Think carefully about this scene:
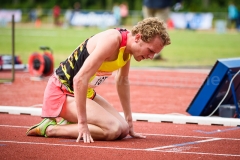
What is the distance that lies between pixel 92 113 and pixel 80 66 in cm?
54

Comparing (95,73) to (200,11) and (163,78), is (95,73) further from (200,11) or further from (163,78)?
(200,11)

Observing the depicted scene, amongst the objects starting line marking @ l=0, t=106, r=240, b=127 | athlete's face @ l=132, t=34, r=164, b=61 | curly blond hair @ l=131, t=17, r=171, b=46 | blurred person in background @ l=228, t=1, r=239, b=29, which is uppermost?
curly blond hair @ l=131, t=17, r=171, b=46

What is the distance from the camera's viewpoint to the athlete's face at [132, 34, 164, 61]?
6.01 meters

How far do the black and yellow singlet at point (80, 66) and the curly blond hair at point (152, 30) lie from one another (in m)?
0.24

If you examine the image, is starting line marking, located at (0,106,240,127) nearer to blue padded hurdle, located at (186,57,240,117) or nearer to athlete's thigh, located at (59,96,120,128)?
blue padded hurdle, located at (186,57,240,117)

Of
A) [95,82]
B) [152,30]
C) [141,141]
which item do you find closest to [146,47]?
[152,30]

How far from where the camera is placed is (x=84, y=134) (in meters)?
6.06

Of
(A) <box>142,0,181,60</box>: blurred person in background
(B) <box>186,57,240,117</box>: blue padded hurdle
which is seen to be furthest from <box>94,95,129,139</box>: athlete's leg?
(A) <box>142,0,181,60</box>: blurred person in background

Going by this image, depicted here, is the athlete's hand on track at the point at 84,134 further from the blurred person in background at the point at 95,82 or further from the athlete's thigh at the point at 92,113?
the athlete's thigh at the point at 92,113

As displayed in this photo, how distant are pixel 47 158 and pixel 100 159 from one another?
0.50m

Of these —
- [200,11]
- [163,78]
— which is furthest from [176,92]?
[200,11]

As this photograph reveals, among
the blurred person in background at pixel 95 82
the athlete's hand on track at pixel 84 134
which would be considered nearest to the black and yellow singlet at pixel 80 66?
the blurred person in background at pixel 95 82

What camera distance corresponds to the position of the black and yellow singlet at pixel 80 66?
6.21 metres

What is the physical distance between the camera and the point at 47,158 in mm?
5402
